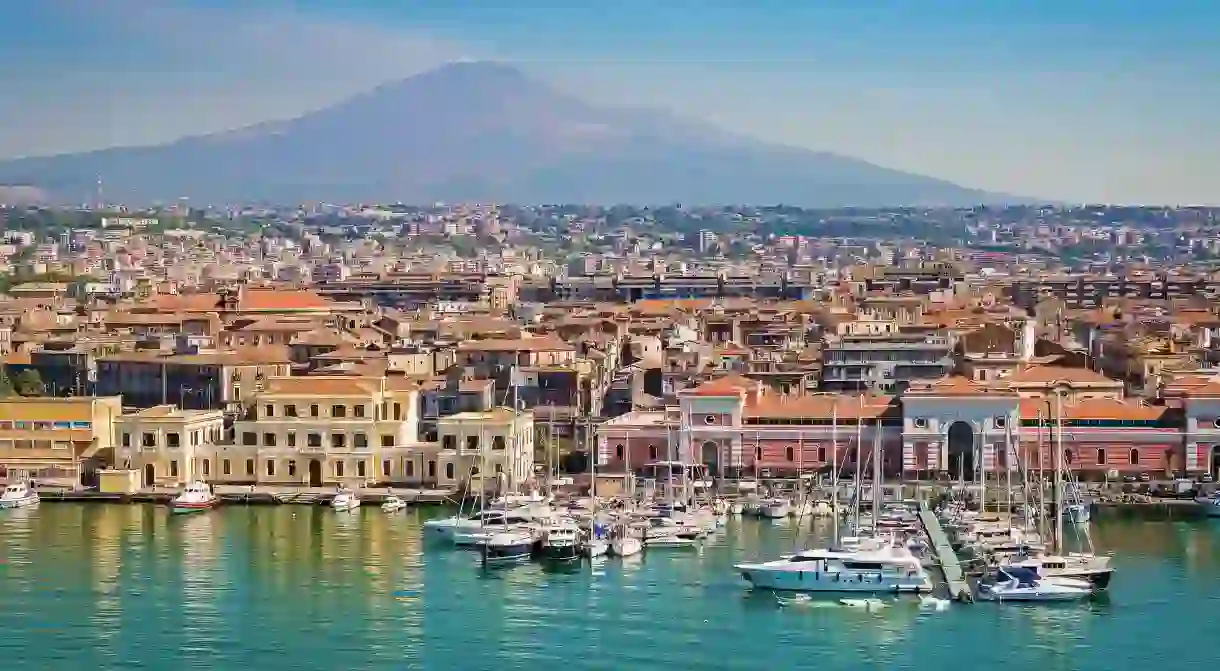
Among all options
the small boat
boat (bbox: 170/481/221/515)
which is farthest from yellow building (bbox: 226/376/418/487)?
boat (bbox: 170/481/221/515)

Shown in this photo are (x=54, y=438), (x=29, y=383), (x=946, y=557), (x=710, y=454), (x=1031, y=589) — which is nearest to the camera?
(x=1031, y=589)

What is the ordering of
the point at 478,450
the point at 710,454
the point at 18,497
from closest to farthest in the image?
the point at 18,497, the point at 478,450, the point at 710,454

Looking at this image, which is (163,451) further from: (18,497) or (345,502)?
(345,502)

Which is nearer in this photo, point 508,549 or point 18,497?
point 508,549

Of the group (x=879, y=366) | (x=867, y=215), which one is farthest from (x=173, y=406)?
(x=867, y=215)

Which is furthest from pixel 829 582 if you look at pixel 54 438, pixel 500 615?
pixel 54 438

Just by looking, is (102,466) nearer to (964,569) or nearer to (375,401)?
(375,401)

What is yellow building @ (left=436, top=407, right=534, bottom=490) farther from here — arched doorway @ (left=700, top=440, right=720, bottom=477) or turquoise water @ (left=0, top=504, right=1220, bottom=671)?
turquoise water @ (left=0, top=504, right=1220, bottom=671)

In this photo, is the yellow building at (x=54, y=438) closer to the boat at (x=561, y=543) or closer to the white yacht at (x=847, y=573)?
the boat at (x=561, y=543)
